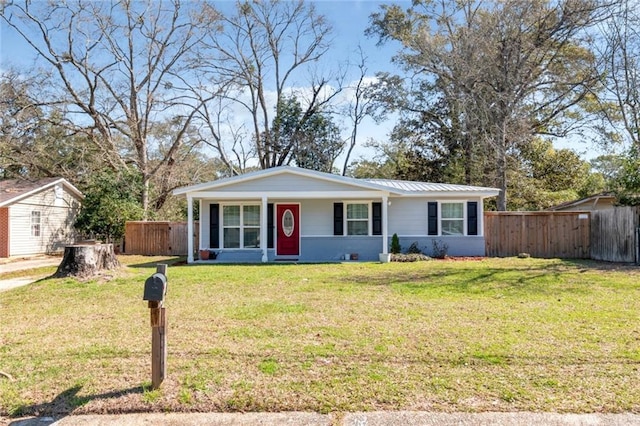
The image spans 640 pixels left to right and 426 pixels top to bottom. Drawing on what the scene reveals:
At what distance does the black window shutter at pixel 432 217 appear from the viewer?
16094mm

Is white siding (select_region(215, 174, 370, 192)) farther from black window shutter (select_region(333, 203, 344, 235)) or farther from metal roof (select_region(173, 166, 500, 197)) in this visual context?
black window shutter (select_region(333, 203, 344, 235))

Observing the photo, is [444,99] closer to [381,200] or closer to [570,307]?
[381,200]

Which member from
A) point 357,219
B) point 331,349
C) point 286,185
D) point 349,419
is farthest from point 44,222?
point 349,419

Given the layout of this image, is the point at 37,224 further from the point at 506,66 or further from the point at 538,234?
the point at 506,66

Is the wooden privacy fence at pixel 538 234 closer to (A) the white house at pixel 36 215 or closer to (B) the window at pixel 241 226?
(B) the window at pixel 241 226

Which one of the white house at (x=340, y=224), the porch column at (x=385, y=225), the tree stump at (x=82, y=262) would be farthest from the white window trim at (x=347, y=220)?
the tree stump at (x=82, y=262)

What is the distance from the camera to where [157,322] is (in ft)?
12.2

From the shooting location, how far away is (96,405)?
334 centimetres

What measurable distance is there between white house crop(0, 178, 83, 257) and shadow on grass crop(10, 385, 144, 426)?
19015 millimetres

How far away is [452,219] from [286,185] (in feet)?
20.9

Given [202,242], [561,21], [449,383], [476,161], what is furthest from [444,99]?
[449,383]

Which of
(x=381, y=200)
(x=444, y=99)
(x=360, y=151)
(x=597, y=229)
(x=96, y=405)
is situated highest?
(x=444, y=99)

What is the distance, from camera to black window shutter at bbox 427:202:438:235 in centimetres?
1609

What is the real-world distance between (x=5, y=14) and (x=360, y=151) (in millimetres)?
23213
